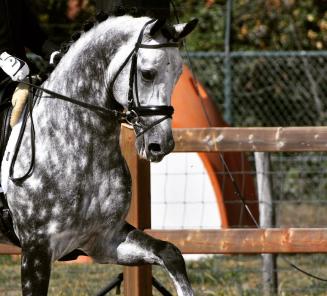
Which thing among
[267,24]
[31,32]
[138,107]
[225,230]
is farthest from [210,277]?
Result: [267,24]

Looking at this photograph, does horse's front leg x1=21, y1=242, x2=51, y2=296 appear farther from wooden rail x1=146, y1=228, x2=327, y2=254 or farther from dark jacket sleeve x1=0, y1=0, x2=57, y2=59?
wooden rail x1=146, y1=228, x2=327, y2=254

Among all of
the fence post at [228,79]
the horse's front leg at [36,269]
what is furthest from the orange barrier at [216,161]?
the horse's front leg at [36,269]

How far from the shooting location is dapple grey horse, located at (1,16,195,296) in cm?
527

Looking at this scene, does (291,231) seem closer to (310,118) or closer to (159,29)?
(159,29)

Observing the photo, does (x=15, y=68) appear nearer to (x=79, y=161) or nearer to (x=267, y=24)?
(x=79, y=161)

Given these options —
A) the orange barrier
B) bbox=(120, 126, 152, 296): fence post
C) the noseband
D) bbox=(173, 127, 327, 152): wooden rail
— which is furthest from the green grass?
the noseband

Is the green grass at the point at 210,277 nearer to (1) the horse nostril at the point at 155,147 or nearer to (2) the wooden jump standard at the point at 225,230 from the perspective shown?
(2) the wooden jump standard at the point at 225,230

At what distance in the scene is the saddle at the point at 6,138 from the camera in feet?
17.9

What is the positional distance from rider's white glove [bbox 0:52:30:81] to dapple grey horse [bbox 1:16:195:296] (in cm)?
14

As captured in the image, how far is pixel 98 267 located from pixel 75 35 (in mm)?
4133

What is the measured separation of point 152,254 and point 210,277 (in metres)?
3.19

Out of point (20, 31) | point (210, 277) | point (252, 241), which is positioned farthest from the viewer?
point (210, 277)

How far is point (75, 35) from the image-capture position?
5512 millimetres

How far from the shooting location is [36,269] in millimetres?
5289
